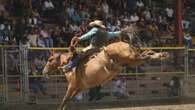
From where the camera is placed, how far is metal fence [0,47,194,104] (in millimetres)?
18422

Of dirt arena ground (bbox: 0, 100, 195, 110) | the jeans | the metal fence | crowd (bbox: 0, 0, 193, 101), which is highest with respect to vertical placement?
crowd (bbox: 0, 0, 193, 101)

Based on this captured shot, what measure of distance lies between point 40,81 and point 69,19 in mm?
4112

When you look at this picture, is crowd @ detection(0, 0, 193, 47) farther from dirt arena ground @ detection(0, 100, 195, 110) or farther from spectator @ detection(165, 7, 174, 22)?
dirt arena ground @ detection(0, 100, 195, 110)

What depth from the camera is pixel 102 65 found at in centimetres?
1588

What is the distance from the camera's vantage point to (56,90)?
61.9ft

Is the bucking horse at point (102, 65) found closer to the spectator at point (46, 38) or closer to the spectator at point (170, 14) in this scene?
the spectator at point (46, 38)

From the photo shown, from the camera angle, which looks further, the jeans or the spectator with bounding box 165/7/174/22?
the spectator with bounding box 165/7/174/22

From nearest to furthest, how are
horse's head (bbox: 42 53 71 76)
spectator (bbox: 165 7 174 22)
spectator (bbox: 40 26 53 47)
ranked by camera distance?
horse's head (bbox: 42 53 71 76), spectator (bbox: 40 26 53 47), spectator (bbox: 165 7 174 22)

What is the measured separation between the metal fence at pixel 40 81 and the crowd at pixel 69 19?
92 cm

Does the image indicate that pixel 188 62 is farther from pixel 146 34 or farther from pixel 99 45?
pixel 99 45

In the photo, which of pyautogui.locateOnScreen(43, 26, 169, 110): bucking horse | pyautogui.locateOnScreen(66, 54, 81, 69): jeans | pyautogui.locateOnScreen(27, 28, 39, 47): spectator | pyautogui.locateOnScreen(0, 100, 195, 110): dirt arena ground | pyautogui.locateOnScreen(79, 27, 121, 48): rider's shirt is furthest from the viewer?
pyautogui.locateOnScreen(27, 28, 39, 47): spectator

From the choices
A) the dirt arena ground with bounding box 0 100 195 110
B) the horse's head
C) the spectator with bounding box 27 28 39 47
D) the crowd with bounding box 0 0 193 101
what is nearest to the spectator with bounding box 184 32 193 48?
the crowd with bounding box 0 0 193 101

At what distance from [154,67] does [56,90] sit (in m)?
Answer: 3.57

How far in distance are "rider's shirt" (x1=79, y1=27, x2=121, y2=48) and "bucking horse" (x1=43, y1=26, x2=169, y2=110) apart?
25cm
